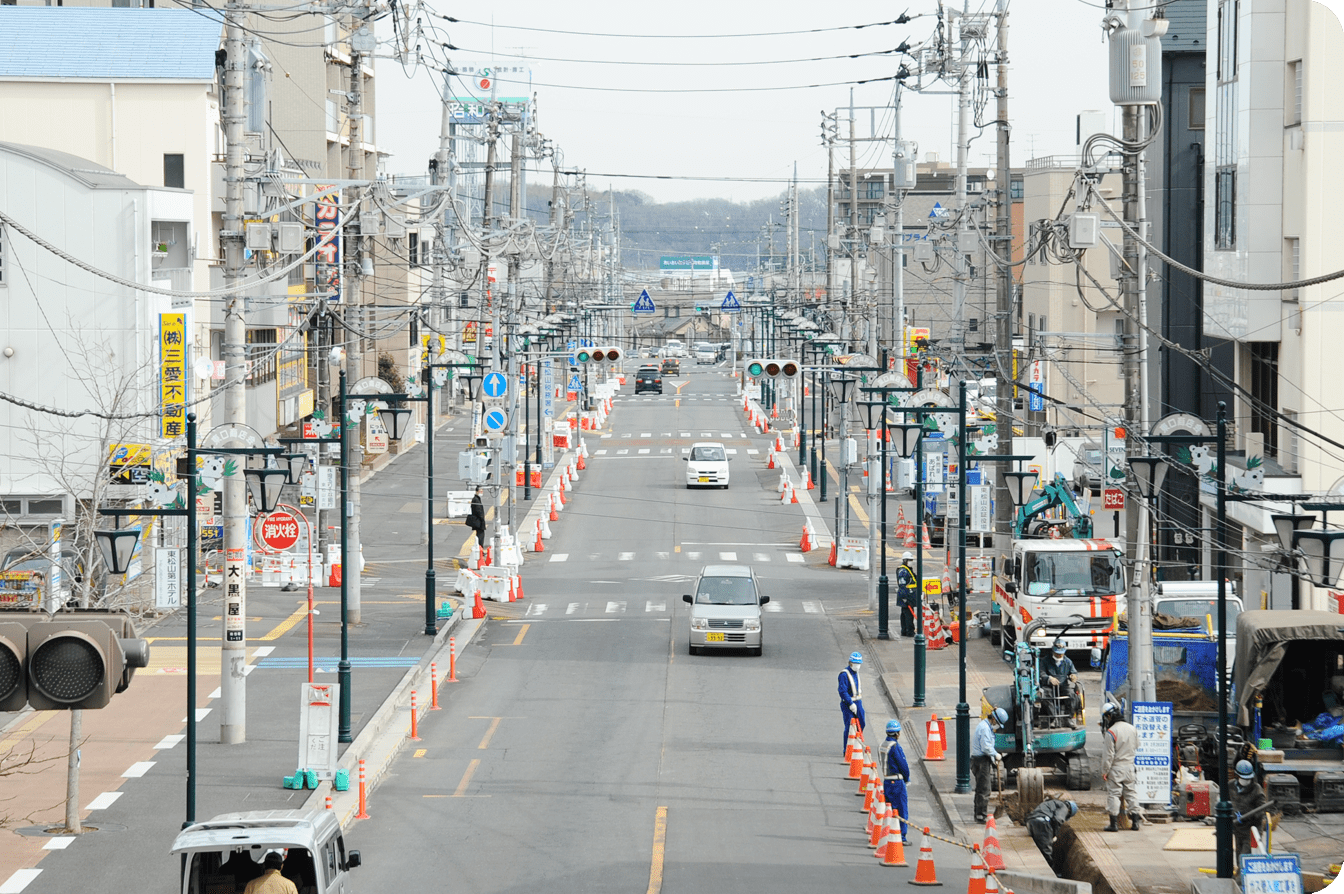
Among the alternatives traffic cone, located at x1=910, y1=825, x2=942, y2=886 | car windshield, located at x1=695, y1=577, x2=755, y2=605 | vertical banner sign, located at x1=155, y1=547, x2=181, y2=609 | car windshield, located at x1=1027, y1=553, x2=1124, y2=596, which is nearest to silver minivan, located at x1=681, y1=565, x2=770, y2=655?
car windshield, located at x1=695, y1=577, x2=755, y2=605

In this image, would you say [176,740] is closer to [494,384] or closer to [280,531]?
[280,531]

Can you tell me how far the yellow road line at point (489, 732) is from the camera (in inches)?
1033

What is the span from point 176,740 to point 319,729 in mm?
4446

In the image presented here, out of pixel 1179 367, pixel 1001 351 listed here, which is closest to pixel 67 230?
pixel 1001 351

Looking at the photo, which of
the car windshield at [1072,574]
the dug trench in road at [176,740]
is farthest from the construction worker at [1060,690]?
the dug trench in road at [176,740]

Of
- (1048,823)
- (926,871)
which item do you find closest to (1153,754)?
(1048,823)

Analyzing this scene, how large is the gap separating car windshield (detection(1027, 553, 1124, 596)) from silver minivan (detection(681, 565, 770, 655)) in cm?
559

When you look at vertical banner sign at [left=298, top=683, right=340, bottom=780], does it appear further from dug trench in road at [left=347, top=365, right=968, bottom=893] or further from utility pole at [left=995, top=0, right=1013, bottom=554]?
utility pole at [left=995, top=0, right=1013, bottom=554]

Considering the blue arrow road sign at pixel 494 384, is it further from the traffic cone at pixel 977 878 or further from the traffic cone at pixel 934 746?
the traffic cone at pixel 977 878

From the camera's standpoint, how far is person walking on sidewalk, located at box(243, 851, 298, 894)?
45.8ft

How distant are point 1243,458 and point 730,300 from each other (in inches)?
2606

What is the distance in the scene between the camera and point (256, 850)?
50.5 ft

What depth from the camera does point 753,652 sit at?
34344 mm

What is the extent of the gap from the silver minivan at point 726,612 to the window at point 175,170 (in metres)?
23.1
